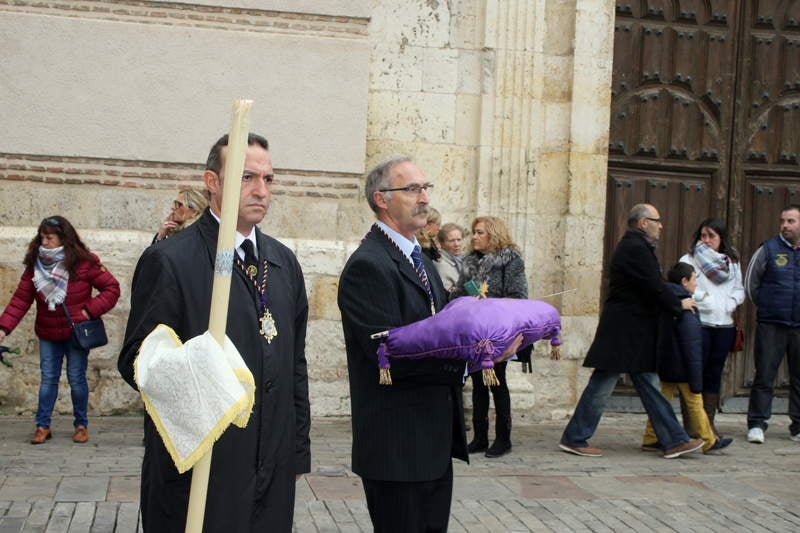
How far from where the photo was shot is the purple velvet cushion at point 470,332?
3.98m

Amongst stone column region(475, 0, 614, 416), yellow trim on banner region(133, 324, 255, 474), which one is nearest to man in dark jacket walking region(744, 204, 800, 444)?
stone column region(475, 0, 614, 416)

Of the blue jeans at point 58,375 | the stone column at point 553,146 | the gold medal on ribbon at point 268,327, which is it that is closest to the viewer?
the gold medal on ribbon at point 268,327

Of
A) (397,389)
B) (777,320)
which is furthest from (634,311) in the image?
(397,389)

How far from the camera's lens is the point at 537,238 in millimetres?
10617

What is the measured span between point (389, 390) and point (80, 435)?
16.2 ft

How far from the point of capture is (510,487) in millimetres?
7605

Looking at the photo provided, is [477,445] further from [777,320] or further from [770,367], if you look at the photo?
[777,320]

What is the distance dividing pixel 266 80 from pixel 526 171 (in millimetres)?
2388

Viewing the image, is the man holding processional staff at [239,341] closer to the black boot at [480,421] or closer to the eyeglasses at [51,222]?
the black boot at [480,421]

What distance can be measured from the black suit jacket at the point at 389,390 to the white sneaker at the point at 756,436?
6.02m

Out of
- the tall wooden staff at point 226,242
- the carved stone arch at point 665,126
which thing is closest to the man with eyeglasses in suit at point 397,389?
the tall wooden staff at point 226,242


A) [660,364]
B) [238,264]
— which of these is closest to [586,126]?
[660,364]

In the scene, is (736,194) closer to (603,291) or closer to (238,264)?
(603,291)

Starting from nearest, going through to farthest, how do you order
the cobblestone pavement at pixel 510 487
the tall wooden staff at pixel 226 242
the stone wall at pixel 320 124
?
the tall wooden staff at pixel 226 242 → the cobblestone pavement at pixel 510 487 → the stone wall at pixel 320 124
